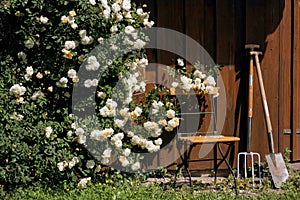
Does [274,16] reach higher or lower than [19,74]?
higher

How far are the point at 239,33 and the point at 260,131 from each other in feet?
3.31

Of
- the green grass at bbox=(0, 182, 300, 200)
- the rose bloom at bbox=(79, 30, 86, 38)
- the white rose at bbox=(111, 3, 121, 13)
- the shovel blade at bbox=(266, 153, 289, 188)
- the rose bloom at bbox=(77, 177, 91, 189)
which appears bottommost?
the green grass at bbox=(0, 182, 300, 200)

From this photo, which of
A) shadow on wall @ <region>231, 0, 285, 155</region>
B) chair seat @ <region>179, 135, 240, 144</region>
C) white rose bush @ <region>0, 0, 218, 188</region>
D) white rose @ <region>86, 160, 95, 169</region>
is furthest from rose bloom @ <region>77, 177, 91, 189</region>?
shadow on wall @ <region>231, 0, 285, 155</region>

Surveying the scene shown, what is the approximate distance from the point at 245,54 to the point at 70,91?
1.82 meters

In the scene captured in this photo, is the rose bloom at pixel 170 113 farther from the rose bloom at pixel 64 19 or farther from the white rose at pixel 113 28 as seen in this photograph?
the rose bloom at pixel 64 19

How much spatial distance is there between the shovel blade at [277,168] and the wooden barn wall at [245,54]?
42 cm

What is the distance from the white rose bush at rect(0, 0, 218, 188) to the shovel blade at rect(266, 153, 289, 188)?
3.17 feet

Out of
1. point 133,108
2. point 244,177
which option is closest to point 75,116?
point 133,108

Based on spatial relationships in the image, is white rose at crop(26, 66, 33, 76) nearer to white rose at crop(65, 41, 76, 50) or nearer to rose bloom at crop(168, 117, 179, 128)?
white rose at crop(65, 41, 76, 50)

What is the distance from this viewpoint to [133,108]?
15.0 feet

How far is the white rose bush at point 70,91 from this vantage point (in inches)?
166

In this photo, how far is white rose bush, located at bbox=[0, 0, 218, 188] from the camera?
13.8 feet

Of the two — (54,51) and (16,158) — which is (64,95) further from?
(16,158)

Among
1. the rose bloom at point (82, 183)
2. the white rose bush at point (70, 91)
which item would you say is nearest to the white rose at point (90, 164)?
the white rose bush at point (70, 91)
